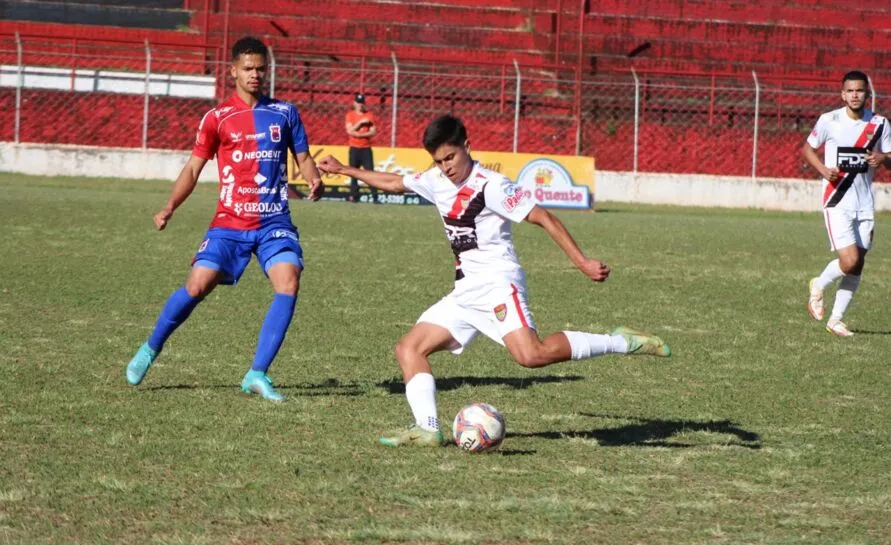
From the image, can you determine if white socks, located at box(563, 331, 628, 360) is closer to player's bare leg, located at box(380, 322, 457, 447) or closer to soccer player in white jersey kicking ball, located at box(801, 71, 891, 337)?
player's bare leg, located at box(380, 322, 457, 447)

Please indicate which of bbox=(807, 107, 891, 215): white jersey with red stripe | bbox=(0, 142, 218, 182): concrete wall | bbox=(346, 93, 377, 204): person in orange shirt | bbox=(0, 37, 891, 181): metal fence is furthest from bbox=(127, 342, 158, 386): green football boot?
bbox=(0, 37, 891, 181): metal fence

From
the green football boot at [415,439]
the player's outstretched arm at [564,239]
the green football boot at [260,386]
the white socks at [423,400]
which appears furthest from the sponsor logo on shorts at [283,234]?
the player's outstretched arm at [564,239]

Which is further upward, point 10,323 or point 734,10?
point 734,10

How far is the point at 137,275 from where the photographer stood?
13.0 m

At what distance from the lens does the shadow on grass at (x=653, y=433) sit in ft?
21.6

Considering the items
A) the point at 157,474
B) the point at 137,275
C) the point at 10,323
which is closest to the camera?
the point at 157,474

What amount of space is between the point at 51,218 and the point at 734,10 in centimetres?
2240

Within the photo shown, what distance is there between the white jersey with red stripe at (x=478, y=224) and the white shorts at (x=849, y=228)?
5.68 m

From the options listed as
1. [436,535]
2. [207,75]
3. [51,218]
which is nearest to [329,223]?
[51,218]

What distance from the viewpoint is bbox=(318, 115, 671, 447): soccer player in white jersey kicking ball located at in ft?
20.7

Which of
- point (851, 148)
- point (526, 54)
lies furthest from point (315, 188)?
point (526, 54)

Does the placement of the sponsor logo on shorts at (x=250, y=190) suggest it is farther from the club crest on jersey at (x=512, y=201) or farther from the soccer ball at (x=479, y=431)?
the soccer ball at (x=479, y=431)

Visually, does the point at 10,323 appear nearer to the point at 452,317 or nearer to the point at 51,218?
the point at 452,317

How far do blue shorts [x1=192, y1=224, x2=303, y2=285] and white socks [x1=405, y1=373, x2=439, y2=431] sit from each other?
5.16ft
